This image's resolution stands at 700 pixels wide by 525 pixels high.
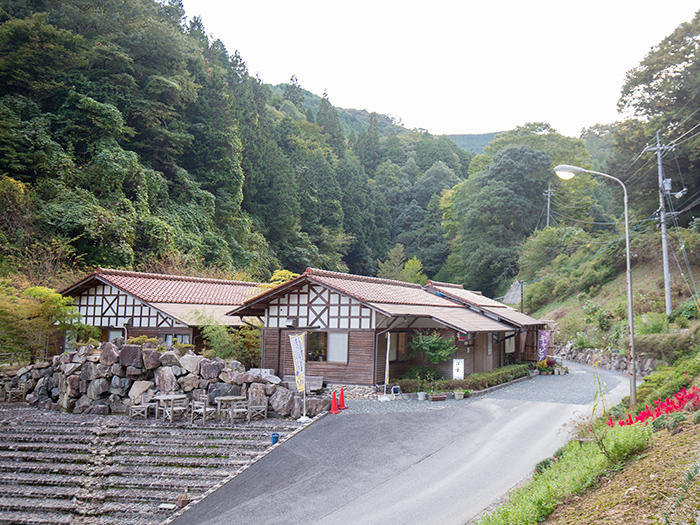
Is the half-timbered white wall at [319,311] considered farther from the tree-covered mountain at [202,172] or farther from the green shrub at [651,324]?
the tree-covered mountain at [202,172]

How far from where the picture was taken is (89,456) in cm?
1262

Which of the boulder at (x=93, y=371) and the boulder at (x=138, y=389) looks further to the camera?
the boulder at (x=93, y=371)

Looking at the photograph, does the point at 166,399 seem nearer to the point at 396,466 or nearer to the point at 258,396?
the point at 258,396

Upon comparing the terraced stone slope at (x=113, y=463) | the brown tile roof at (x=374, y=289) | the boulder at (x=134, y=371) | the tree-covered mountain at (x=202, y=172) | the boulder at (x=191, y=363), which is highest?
the tree-covered mountain at (x=202, y=172)

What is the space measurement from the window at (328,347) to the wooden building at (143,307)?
4.32 meters

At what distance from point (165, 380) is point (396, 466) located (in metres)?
8.33

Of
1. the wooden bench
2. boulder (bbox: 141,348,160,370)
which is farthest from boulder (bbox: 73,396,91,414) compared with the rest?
the wooden bench

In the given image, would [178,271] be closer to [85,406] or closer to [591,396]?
[85,406]

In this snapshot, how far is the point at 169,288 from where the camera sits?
23.2m

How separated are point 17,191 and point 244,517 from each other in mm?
23740

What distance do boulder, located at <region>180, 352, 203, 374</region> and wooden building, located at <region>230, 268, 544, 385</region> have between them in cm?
297

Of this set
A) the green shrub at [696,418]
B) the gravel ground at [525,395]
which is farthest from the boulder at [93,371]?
the green shrub at [696,418]

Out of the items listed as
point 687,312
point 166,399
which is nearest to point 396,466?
point 166,399

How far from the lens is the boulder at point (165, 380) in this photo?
1562 cm
